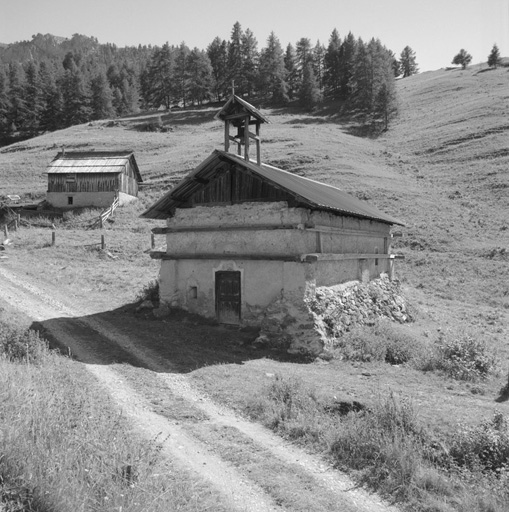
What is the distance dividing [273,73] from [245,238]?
86.4 m

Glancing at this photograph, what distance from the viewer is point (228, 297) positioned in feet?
53.4

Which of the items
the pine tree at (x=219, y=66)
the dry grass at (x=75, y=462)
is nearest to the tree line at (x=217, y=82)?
the pine tree at (x=219, y=66)

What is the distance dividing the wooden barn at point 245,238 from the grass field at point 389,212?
1702 millimetres

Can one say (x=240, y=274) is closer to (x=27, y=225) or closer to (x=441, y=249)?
(x=441, y=249)

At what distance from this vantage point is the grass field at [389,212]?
38.5ft

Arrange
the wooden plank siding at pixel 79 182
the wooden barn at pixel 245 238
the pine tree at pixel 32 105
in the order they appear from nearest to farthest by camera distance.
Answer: the wooden barn at pixel 245 238, the wooden plank siding at pixel 79 182, the pine tree at pixel 32 105

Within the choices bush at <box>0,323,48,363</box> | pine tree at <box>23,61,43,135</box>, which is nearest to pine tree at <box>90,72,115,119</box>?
pine tree at <box>23,61,43,135</box>

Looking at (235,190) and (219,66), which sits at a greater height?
(219,66)

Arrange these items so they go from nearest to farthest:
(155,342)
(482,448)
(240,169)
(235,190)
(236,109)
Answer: (482,448) → (155,342) → (240,169) → (235,190) → (236,109)

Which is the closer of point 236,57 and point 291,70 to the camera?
point 236,57

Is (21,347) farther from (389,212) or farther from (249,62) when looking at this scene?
(249,62)

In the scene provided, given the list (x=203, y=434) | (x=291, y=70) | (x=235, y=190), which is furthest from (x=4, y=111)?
(x=203, y=434)

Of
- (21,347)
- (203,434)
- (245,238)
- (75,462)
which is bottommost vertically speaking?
(203,434)

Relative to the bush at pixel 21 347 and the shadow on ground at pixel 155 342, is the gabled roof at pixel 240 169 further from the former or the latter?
the bush at pixel 21 347
